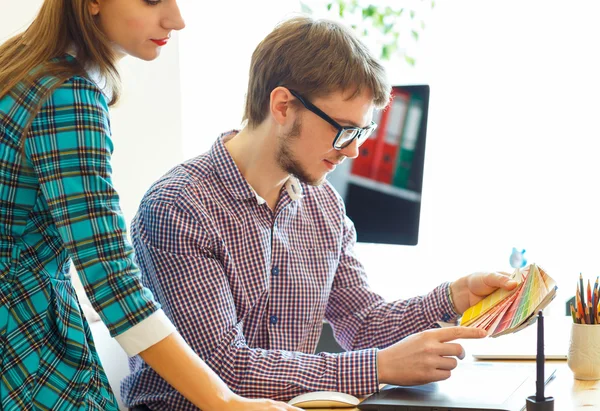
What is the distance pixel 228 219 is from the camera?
5.00 ft

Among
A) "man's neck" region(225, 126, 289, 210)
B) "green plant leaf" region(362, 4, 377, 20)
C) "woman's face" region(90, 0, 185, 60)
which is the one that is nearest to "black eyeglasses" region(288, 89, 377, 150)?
"man's neck" region(225, 126, 289, 210)

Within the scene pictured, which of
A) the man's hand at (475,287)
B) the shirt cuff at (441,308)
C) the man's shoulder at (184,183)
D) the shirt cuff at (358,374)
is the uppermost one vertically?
the man's shoulder at (184,183)

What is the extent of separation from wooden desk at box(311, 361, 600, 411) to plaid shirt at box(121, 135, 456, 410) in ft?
0.51

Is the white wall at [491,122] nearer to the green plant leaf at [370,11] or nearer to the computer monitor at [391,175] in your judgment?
the green plant leaf at [370,11]

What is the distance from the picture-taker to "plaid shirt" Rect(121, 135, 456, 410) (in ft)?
4.37

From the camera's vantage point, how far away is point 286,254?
1621 mm

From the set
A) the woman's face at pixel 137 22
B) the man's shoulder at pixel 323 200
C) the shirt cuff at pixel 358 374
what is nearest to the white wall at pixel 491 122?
the man's shoulder at pixel 323 200

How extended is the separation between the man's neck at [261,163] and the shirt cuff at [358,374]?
17.6 inches

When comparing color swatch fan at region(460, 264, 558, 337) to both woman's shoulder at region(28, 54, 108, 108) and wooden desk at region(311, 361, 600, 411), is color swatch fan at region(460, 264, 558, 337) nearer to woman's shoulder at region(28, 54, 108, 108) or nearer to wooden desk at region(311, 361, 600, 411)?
wooden desk at region(311, 361, 600, 411)

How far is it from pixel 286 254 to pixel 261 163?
20 centimetres

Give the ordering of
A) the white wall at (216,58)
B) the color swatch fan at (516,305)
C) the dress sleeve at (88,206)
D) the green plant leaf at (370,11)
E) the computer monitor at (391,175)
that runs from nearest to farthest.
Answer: the dress sleeve at (88,206) → the color swatch fan at (516,305) → the computer monitor at (391,175) → the white wall at (216,58) → the green plant leaf at (370,11)

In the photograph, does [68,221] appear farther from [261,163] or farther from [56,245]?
[261,163]

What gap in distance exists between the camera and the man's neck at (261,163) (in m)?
1.61

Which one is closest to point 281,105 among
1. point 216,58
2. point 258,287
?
point 258,287
